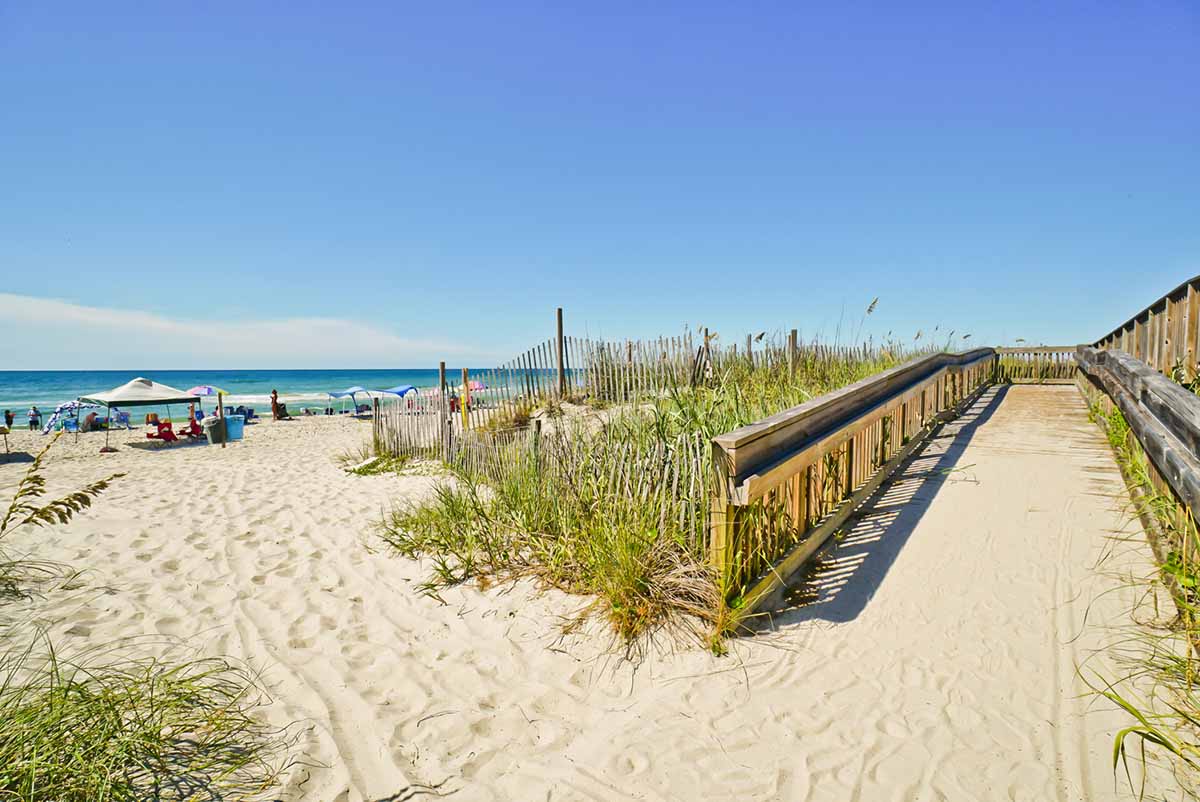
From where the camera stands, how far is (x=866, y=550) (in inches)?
168

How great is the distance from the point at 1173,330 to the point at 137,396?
71.2 ft

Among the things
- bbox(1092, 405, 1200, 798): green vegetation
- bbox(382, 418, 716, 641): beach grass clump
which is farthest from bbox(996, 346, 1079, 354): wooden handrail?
bbox(382, 418, 716, 641): beach grass clump

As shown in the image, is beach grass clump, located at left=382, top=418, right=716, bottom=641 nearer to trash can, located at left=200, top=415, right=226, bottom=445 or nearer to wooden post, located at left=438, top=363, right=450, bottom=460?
wooden post, located at left=438, top=363, right=450, bottom=460

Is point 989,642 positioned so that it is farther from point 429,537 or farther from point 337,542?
point 337,542

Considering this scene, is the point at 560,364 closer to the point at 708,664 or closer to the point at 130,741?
the point at 708,664

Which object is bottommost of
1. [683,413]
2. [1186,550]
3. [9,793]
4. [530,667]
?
[530,667]

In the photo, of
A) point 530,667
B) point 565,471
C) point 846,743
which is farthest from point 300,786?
point 565,471

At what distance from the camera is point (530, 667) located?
332 cm

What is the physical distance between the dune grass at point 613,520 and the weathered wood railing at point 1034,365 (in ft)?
41.0

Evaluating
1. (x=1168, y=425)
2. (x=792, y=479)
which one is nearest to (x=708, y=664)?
(x=792, y=479)

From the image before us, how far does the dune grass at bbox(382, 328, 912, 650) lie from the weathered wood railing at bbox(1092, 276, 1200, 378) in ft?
10.2

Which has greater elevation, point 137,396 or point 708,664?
point 137,396

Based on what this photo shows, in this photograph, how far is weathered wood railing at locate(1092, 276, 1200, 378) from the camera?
15.7ft

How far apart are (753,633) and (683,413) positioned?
1.78 m
